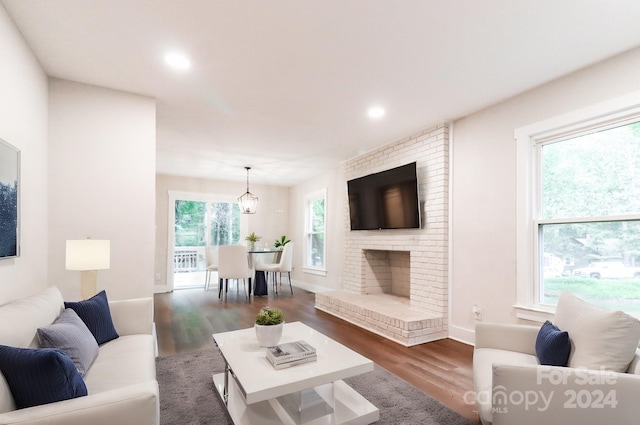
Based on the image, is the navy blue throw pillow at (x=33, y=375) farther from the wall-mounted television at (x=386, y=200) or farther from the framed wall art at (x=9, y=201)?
the wall-mounted television at (x=386, y=200)

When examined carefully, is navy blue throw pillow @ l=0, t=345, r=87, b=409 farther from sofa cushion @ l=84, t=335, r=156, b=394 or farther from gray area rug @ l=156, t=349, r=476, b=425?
gray area rug @ l=156, t=349, r=476, b=425

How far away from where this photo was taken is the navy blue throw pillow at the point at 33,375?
49.9 inches

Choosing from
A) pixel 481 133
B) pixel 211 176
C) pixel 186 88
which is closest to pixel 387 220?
pixel 481 133

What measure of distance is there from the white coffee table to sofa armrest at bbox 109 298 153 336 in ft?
2.26

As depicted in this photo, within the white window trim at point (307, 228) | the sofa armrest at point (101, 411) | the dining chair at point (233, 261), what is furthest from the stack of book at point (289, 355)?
the white window trim at point (307, 228)

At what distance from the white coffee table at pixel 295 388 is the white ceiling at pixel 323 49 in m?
2.11

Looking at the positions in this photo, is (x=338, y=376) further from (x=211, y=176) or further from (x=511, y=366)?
(x=211, y=176)

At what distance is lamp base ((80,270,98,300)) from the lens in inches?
104

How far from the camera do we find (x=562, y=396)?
4.80 feet

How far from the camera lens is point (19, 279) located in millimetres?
2207

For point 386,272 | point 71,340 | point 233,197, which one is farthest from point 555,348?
point 233,197

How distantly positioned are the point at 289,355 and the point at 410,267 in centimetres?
284

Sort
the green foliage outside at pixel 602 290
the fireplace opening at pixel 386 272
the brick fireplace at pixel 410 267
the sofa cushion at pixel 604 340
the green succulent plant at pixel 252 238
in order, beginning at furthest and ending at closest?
the green succulent plant at pixel 252 238 → the fireplace opening at pixel 386 272 → the brick fireplace at pixel 410 267 → the green foliage outside at pixel 602 290 → the sofa cushion at pixel 604 340

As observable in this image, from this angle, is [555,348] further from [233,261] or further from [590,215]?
[233,261]
